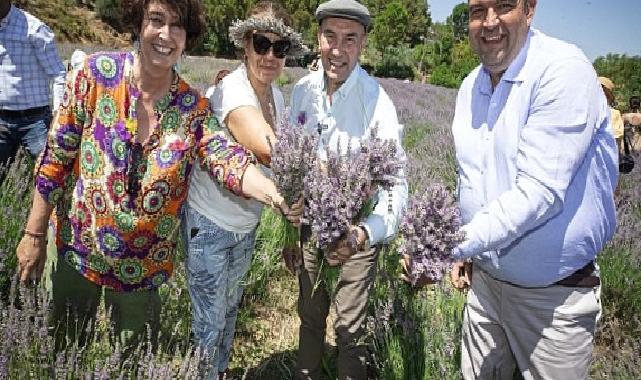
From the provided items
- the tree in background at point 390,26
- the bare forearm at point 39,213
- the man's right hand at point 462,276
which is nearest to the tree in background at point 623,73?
the tree in background at point 390,26

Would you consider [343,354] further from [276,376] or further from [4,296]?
[4,296]

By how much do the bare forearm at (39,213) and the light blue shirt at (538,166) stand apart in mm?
1708

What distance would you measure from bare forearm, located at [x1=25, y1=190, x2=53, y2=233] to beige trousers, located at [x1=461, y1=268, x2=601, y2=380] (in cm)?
198

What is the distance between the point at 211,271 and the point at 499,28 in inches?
65.8

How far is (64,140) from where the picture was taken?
1848mm

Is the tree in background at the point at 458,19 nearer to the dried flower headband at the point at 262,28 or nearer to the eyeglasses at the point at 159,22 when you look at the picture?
the dried flower headband at the point at 262,28

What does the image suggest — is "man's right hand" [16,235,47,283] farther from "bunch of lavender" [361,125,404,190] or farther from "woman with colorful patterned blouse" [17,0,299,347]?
"bunch of lavender" [361,125,404,190]

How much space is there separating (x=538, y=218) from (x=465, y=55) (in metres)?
40.3

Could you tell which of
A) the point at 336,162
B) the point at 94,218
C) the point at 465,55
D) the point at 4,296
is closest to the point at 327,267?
the point at 336,162

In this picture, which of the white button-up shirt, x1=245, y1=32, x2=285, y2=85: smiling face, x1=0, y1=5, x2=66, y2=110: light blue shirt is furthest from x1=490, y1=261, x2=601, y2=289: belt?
x1=0, y1=5, x2=66, y2=110: light blue shirt

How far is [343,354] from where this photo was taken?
8.03ft

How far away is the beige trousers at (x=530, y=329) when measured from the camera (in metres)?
1.85

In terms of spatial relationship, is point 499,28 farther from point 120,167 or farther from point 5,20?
point 5,20

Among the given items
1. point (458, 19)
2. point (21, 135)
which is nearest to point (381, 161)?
point (21, 135)
